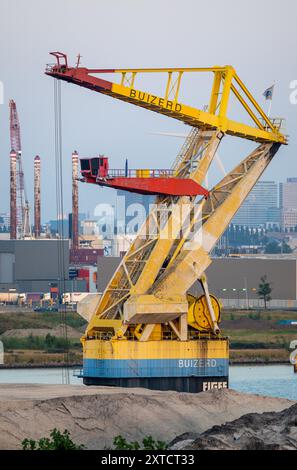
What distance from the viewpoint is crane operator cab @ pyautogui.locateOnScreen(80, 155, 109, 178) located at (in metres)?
70.8

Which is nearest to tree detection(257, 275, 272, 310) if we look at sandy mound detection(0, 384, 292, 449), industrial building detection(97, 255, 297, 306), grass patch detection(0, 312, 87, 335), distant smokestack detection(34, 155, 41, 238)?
industrial building detection(97, 255, 297, 306)

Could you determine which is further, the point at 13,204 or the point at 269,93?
the point at 13,204

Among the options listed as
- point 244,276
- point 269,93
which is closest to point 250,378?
point 269,93

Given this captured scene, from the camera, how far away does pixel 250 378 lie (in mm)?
89750

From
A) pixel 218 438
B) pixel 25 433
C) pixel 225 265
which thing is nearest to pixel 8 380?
pixel 25 433

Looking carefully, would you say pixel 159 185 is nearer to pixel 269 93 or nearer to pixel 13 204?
pixel 269 93

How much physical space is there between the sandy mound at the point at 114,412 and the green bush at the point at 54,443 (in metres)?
1.55

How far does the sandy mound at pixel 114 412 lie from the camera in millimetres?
55531

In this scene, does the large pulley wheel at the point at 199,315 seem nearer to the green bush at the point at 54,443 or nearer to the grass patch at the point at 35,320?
the green bush at the point at 54,443

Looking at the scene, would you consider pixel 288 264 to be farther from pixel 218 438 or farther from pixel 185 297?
pixel 218 438

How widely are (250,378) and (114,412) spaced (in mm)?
32240

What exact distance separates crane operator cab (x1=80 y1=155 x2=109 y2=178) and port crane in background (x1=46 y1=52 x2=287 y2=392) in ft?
7.74
